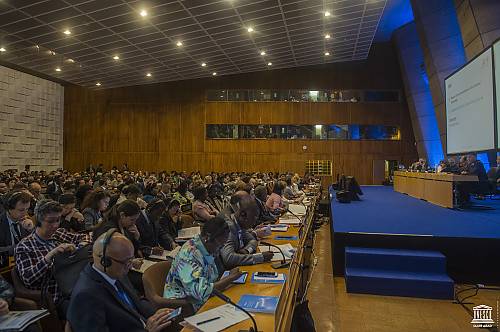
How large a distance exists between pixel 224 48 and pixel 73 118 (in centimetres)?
1068

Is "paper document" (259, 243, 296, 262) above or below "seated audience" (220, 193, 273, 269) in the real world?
below

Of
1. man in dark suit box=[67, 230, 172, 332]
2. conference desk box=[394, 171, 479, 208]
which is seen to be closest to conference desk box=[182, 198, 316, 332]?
man in dark suit box=[67, 230, 172, 332]

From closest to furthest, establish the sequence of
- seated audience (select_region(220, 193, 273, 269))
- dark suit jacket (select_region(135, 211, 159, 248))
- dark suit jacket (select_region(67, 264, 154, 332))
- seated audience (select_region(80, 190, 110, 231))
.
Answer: dark suit jacket (select_region(67, 264, 154, 332)) < seated audience (select_region(220, 193, 273, 269)) < dark suit jacket (select_region(135, 211, 159, 248)) < seated audience (select_region(80, 190, 110, 231))

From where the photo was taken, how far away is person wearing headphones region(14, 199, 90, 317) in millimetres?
2850

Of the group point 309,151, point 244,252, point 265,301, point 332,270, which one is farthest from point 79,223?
point 309,151

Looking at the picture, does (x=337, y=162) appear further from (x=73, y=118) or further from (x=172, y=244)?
(x=172, y=244)

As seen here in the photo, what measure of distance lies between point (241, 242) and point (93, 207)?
228 centimetres

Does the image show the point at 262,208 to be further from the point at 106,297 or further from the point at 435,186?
the point at 435,186

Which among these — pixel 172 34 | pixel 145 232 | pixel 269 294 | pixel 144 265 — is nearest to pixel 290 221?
pixel 145 232

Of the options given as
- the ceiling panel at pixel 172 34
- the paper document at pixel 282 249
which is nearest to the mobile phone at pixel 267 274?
the paper document at pixel 282 249

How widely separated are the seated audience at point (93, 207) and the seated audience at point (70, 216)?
0.17m

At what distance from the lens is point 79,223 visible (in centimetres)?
452

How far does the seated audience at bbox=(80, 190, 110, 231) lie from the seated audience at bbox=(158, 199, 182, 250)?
0.82 metres

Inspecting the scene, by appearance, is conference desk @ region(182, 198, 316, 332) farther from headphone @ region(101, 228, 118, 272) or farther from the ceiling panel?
the ceiling panel
